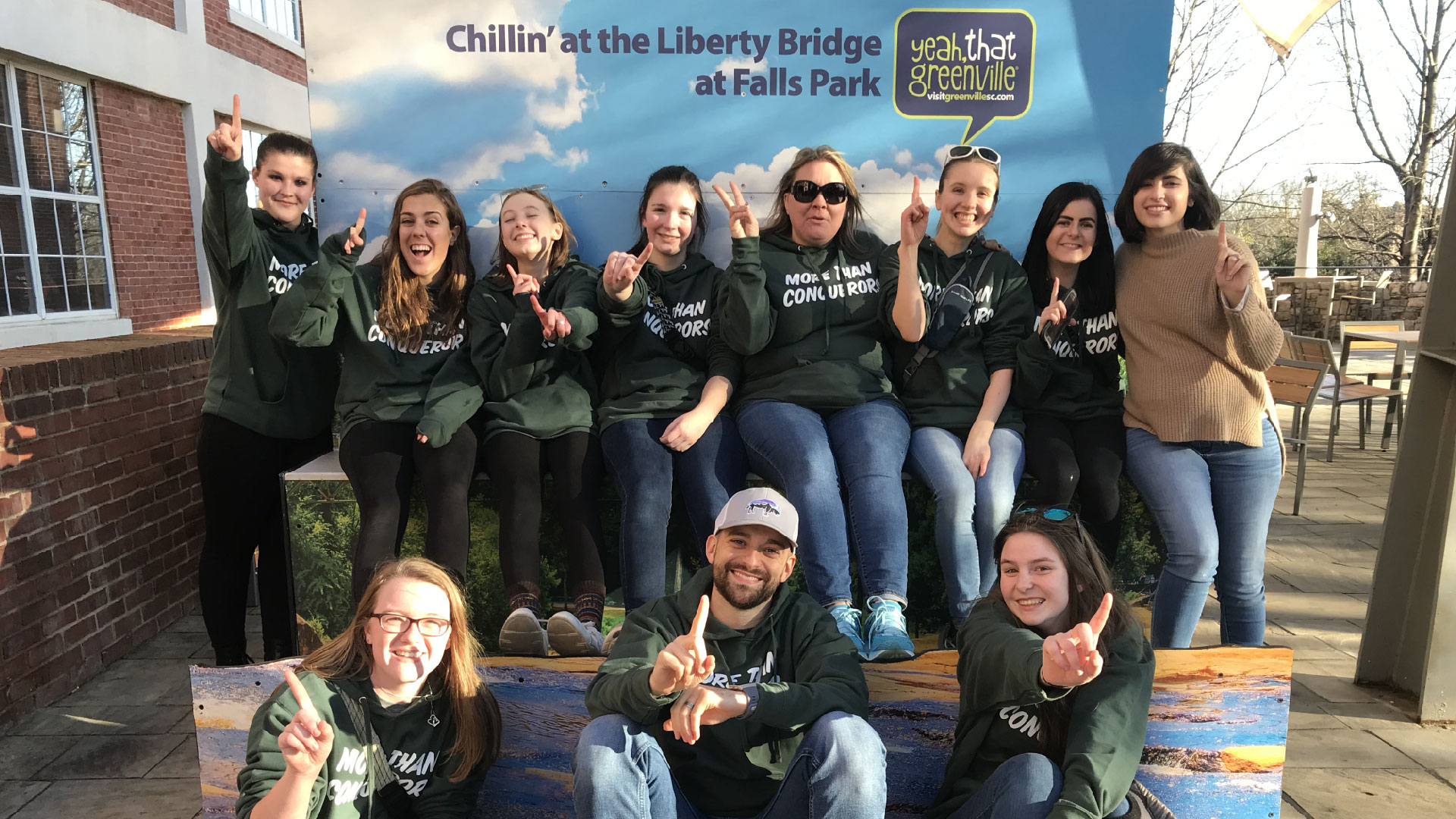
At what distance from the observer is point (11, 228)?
7.14 meters

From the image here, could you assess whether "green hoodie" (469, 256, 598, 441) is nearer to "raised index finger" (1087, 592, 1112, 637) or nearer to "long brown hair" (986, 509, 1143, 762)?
"long brown hair" (986, 509, 1143, 762)

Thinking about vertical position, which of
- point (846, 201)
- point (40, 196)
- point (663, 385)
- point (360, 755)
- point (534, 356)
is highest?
point (40, 196)

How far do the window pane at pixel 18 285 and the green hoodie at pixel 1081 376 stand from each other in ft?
24.1

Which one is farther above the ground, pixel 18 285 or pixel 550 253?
pixel 550 253

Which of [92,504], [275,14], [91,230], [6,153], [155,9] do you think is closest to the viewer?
[92,504]

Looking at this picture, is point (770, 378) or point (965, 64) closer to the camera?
point (770, 378)

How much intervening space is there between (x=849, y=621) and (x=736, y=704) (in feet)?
2.45

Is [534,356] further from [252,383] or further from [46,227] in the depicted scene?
[46,227]

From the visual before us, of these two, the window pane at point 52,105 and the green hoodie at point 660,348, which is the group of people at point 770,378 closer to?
the green hoodie at point 660,348

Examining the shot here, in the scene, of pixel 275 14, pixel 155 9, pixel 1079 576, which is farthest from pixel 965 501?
pixel 275 14

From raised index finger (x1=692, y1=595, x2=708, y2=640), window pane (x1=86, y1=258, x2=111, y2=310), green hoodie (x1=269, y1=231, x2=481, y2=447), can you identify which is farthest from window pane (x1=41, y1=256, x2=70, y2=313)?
raised index finger (x1=692, y1=595, x2=708, y2=640)

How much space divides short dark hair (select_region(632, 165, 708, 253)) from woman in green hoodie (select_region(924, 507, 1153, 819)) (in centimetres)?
169

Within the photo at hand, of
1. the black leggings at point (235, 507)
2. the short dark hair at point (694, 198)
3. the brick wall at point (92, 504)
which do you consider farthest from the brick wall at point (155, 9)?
the short dark hair at point (694, 198)

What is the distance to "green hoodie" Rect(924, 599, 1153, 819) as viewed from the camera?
7.55 ft
